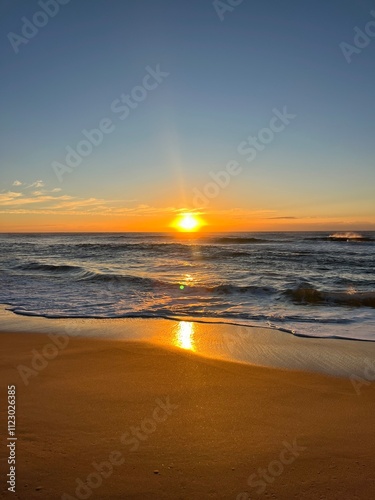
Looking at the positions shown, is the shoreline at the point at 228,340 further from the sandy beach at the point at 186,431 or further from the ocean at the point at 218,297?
the ocean at the point at 218,297

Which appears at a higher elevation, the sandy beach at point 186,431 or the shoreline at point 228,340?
the sandy beach at point 186,431

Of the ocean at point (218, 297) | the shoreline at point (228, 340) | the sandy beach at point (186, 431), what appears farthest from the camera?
the ocean at point (218, 297)

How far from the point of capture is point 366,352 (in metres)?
6.14

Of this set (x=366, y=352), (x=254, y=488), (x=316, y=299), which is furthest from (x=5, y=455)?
(x=316, y=299)

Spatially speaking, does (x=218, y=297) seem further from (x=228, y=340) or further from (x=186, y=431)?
(x=186, y=431)

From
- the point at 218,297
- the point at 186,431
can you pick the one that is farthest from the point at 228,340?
the point at 218,297

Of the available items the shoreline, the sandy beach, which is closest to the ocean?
the shoreline

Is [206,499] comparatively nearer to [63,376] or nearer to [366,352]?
[63,376]

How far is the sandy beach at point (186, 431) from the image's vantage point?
2746mm

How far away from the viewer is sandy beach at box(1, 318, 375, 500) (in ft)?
9.01

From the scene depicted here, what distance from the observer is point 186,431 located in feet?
11.3

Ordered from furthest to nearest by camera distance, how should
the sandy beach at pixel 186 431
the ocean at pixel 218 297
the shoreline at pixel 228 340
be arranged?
the ocean at pixel 218 297, the shoreline at pixel 228 340, the sandy beach at pixel 186 431

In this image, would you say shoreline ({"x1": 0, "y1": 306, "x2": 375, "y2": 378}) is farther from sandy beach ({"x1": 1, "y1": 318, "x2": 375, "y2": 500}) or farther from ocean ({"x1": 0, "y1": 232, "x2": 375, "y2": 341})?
ocean ({"x1": 0, "y1": 232, "x2": 375, "y2": 341})

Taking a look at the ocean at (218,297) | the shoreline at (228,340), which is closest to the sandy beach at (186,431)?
the shoreline at (228,340)
